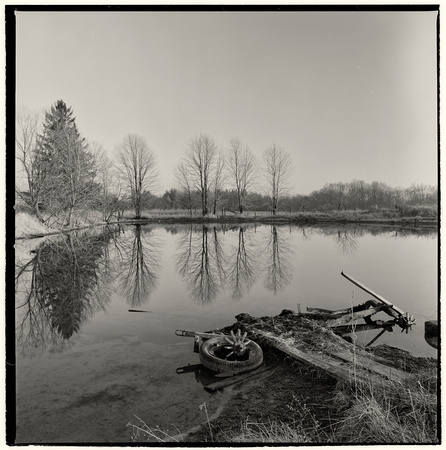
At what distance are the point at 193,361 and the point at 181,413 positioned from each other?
1389 millimetres

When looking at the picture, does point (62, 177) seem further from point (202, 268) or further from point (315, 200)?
point (315, 200)

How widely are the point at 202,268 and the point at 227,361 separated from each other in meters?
8.57

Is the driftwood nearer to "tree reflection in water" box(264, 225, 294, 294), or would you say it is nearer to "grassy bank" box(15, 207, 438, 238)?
"tree reflection in water" box(264, 225, 294, 294)

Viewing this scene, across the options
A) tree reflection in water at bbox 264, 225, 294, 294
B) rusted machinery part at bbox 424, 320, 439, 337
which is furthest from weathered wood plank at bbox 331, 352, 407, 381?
tree reflection in water at bbox 264, 225, 294, 294

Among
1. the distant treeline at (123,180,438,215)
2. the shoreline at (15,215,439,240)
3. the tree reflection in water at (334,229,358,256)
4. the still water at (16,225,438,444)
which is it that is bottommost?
the still water at (16,225,438,444)

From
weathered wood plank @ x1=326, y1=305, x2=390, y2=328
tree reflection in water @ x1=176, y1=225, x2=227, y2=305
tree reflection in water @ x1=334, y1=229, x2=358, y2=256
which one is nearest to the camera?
weathered wood plank @ x1=326, y1=305, x2=390, y2=328

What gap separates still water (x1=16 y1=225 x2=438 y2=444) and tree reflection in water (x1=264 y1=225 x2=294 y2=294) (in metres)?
0.05

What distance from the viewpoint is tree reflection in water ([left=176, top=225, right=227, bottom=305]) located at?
9.84 meters

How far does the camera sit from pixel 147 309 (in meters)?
8.25

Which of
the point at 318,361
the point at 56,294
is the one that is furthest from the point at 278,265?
the point at 318,361

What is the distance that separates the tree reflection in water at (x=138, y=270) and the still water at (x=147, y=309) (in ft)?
0.21

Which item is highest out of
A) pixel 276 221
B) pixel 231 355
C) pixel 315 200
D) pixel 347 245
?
pixel 315 200

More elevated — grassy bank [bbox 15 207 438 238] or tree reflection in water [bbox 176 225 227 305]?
grassy bank [bbox 15 207 438 238]

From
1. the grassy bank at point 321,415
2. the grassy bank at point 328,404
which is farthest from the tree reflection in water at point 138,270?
the grassy bank at point 321,415
